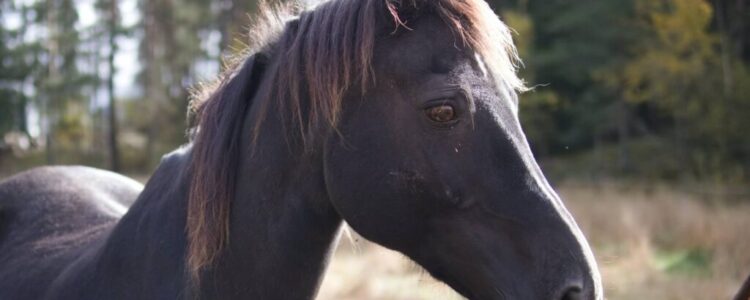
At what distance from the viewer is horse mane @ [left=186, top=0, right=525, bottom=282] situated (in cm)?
191

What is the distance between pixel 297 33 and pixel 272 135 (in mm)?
317

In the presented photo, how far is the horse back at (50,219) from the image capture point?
2.76 m

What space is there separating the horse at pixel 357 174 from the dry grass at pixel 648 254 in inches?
172

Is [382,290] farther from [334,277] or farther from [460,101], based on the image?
[460,101]

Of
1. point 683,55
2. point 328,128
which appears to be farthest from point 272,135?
point 683,55

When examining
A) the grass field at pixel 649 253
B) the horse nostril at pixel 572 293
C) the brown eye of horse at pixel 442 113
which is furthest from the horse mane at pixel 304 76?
the grass field at pixel 649 253

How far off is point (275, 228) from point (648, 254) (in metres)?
9.55

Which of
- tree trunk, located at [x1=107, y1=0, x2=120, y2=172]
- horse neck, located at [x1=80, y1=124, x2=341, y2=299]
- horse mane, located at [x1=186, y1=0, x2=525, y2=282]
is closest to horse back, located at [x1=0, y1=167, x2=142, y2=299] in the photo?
horse neck, located at [x1=80, y1=124, x2=341, y2=299]

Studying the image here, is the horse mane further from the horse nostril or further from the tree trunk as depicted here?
the tree trunk

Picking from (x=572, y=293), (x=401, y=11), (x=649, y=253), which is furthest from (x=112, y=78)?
(x=572, y=293)

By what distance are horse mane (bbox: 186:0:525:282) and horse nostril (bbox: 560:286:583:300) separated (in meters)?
0.57

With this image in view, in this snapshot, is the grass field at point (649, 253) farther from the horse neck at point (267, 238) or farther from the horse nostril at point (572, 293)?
the horse nostril at point (572, 293)

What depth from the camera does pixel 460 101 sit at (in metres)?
1.78

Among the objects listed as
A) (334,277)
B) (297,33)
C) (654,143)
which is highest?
(297,33)
